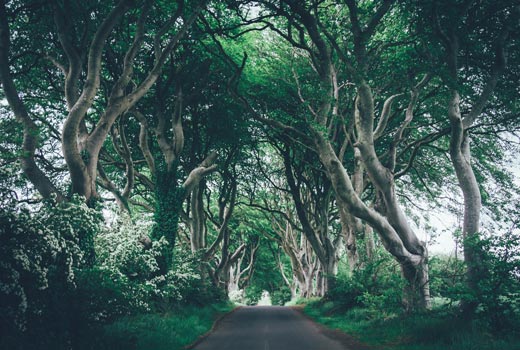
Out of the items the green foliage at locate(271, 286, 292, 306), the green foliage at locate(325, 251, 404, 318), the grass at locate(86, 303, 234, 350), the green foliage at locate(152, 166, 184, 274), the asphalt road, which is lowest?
the green foliage at locate(271, 286, 292, 306)

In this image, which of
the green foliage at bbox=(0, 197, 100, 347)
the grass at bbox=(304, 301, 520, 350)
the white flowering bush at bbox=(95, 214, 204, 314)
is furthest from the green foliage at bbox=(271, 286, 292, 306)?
the green foliage at bbox=(0, 197, 100, 347)

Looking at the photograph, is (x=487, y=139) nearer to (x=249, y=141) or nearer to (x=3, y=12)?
(x=249, y=141)

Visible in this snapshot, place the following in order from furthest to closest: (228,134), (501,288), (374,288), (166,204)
Answer: (228,134) → (166,204) → (374,288) → (501,288)

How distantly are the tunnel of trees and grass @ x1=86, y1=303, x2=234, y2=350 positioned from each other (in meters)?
0.43

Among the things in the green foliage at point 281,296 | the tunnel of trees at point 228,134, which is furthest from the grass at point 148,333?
the green foliage at point 281,296

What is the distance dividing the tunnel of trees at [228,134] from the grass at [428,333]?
408mm

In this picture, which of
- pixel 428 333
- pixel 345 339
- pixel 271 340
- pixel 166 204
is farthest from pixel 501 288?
pixel 166 204

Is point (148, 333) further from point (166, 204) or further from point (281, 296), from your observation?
point (281, 296)

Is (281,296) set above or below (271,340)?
below

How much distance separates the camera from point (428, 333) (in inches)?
363

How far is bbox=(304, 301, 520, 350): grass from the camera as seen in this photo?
7.91m

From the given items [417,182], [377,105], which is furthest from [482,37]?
[417,182]

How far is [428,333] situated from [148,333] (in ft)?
22.8

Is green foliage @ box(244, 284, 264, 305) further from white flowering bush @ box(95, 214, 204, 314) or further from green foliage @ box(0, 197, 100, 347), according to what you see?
green foliage @ box(0, 197, 100, 347)
